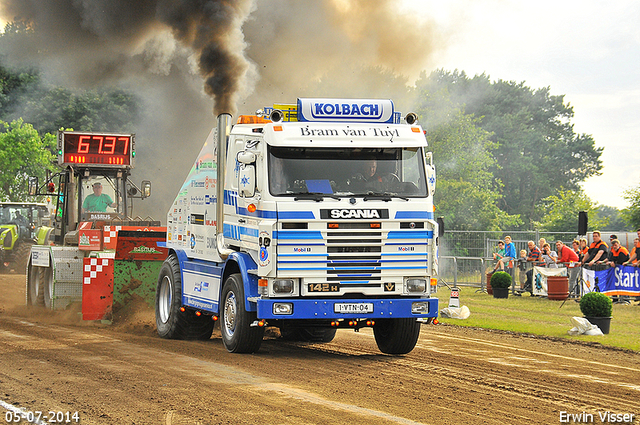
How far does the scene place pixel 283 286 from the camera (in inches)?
412

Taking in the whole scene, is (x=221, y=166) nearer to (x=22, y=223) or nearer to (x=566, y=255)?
(x=566, y=255)

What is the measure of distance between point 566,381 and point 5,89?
149ft

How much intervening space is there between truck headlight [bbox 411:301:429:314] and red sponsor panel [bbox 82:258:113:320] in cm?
684

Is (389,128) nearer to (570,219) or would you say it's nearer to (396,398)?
(396,398)

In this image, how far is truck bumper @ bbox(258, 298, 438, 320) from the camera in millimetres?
10367

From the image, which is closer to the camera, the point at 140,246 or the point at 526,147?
the point at 140,246

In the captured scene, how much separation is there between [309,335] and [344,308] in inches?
124

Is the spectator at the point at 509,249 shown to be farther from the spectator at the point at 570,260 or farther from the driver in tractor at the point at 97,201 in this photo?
the driver in tractor at the point at 97,201

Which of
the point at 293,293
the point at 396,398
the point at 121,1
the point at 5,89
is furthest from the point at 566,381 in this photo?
the point at 5,89

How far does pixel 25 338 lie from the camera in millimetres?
12477

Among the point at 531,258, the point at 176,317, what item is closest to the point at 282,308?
the point at 176,317

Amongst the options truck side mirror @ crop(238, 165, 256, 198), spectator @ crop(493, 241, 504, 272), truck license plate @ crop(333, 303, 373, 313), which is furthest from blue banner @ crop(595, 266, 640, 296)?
truck side mirror @ crop(238, 165, 256, 198)

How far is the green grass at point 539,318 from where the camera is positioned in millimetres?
14454

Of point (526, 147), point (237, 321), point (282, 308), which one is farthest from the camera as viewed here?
point (526, 147)
